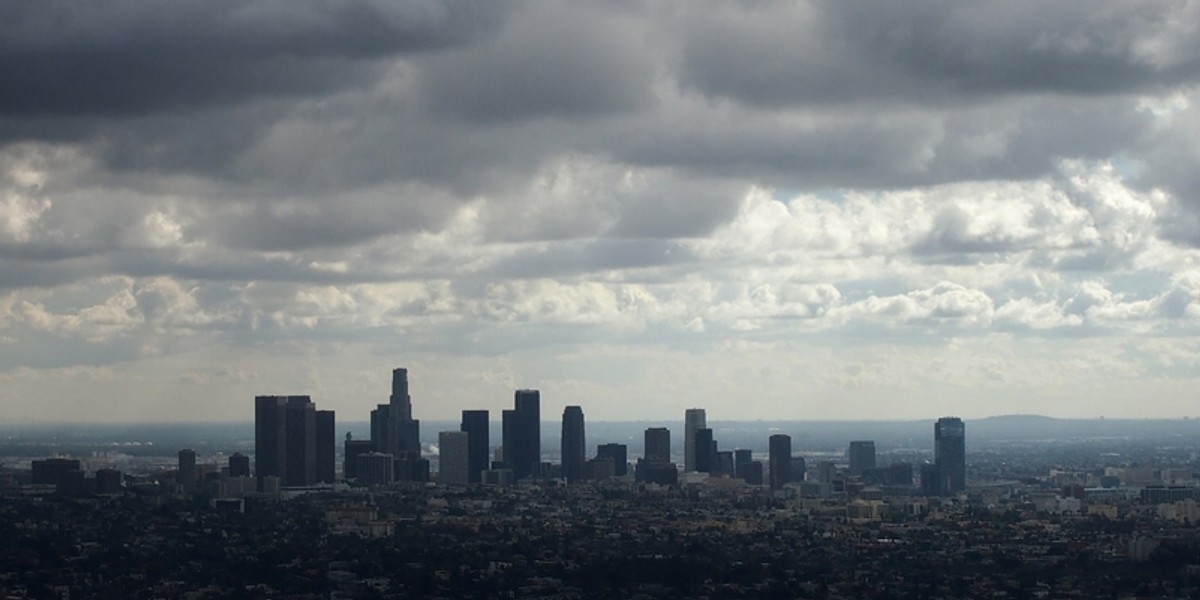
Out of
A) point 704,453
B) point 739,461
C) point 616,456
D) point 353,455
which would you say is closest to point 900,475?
point 739,461

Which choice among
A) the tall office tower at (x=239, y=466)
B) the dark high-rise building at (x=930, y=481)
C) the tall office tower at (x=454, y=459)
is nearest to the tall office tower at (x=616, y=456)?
the tall office tower at (x=454, y=459)

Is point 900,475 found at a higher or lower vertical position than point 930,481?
higher

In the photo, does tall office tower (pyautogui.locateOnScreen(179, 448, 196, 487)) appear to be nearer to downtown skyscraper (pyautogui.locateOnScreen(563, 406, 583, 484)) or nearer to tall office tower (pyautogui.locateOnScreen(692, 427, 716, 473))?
downtown skyscraper (pyautogui.locateOnScreen(563, 406, 583, 484))

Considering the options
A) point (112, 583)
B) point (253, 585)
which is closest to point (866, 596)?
point (253, 585)

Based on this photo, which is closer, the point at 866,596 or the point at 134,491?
the point at 866,596

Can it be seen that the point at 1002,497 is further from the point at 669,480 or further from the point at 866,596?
the point at 866,596

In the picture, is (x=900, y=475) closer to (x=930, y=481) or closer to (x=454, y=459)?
(x=930, y=481)

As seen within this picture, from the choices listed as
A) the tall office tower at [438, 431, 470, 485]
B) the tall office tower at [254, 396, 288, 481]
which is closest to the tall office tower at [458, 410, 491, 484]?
the tall office tower at [438, 431, 470, 485]
